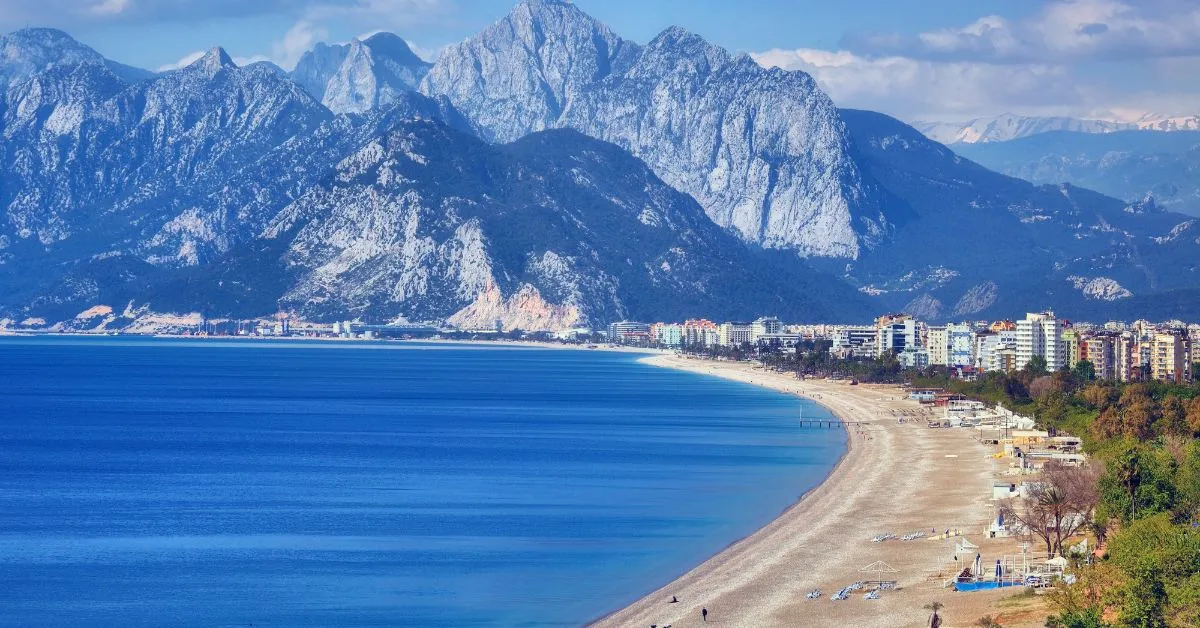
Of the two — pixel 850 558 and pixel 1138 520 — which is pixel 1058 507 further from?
pixel 850 558

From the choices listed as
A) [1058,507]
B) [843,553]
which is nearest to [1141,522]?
[1058,507]

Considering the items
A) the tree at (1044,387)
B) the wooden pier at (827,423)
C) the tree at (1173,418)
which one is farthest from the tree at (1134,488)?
the tree at (1044,387)

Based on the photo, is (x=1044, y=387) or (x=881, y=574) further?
(x=1044, y=387)

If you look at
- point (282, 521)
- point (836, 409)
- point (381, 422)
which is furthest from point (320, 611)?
point (836, 409)

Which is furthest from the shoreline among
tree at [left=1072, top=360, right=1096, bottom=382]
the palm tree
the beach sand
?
tree at [left=1072, top=360, right=1096, bottom=382]

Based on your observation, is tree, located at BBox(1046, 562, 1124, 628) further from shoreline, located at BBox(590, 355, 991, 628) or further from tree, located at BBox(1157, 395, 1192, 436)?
tree, located at BBox(1157, 395, 1192, 436)
